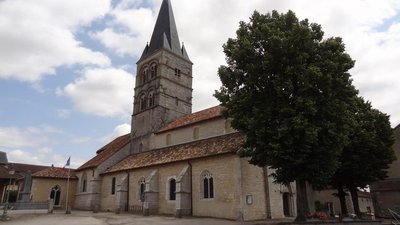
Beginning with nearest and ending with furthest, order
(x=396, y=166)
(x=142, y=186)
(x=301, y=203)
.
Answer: (x=301, y=203), (x=142, y=186), (x=396, y=166)

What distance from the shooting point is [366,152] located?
24.4 metres

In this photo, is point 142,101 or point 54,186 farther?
point 142,101

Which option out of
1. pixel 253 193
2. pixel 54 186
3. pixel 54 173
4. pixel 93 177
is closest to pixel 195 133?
pixel 253 193

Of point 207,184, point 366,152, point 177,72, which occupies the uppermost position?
point 177,72

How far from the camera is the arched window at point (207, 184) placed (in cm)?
2448

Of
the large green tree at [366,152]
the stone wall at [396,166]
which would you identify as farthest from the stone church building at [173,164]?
the stone wall at [396,166]

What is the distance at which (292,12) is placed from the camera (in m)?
18.2

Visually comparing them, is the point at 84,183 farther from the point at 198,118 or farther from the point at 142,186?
the point at 198,118

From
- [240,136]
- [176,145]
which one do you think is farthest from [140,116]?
[240,136]

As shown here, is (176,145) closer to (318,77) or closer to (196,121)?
(196,121)

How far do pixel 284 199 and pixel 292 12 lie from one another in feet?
50.1

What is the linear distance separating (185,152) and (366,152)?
15.6m

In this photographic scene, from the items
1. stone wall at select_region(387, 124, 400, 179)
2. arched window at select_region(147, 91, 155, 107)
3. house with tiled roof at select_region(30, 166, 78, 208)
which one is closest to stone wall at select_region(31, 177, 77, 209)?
house with tiled roof at select_region(30, 166, 78, 208)

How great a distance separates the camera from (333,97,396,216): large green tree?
24.2m
